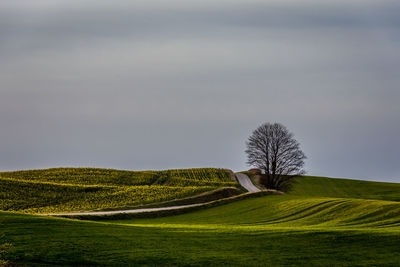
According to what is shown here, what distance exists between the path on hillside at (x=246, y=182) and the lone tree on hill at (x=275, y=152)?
3.81m

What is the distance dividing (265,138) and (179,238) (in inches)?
2002

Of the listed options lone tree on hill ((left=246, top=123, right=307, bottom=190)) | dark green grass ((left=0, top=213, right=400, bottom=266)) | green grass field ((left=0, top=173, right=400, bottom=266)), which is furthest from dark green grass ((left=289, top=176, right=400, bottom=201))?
dark green grass ((left=0, top=213, right=400, bottom=266))

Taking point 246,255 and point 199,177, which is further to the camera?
point 199,177

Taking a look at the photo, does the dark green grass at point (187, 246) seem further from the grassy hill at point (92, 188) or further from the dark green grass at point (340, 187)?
the dark green grass at point (340, 187)

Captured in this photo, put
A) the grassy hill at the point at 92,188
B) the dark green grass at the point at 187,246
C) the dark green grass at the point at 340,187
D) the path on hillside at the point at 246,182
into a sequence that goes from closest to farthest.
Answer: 1. the dark green grass at the point at 187,246
2. the grassy hill at the point at 92,188
3. the path on hillside at the point at 246,182
4. the dark green grass at the point at 340,187

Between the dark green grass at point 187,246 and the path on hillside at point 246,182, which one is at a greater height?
the path on hillside at point 246,182

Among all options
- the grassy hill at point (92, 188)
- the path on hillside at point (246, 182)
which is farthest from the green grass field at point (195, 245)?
the path on hillside at point (246, 182)

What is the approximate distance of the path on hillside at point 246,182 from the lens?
7559 centimetres

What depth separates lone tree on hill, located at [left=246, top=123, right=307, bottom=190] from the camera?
249 feet

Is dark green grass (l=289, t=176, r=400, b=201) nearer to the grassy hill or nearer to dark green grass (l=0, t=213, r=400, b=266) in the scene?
the grassy hill

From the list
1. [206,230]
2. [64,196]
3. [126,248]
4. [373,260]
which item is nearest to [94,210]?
[64,196]

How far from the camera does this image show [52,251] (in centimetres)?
2298

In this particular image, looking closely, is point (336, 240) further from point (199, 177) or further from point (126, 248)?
point (199, 177)

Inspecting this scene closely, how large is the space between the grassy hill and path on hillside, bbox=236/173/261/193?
2.61 meters
